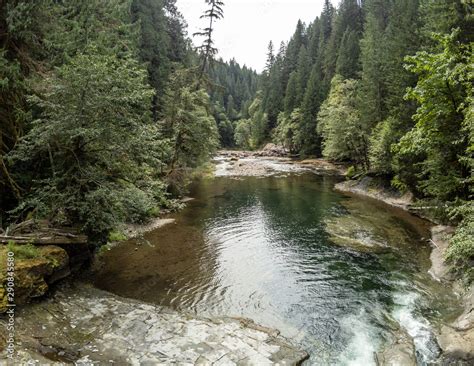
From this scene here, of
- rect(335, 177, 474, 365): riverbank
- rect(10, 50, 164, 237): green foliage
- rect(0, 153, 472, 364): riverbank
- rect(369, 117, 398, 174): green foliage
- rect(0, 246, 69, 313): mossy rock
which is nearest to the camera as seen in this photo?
rect(0, 153, 472, 364): riverbank

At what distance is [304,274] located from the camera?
13.9 m

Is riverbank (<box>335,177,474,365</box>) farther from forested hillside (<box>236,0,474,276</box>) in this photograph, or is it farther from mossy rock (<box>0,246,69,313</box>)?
mossy rock (<box>0,246,69,313</box>)

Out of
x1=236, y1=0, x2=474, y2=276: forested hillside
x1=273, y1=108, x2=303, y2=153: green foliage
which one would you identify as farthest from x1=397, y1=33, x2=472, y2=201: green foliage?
x1=273, y1=108, x2=303, y2=153: green foliage

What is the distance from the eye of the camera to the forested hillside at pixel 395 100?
1463cm

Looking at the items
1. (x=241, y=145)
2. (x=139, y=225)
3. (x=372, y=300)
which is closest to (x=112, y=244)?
(x=139, y=225)

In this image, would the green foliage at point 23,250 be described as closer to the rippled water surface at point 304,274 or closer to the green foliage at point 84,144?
the green foliage at point 84,144

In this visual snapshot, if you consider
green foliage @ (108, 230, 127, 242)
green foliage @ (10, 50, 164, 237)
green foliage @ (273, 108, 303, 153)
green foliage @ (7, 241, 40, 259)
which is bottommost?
green foliage @ (108, 230, 127, 242)

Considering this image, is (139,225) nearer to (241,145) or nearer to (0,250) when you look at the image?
(0,250)

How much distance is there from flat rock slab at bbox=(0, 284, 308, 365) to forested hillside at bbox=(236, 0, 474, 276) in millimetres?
6352

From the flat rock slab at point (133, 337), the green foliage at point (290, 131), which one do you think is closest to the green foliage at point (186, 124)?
the flat rock slab at point (133, 337)

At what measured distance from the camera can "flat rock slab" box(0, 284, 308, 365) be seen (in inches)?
293

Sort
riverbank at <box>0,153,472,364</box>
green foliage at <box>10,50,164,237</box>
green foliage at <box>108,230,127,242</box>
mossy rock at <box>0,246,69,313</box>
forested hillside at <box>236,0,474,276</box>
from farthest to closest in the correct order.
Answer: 1. green foliage at <box>108,230,127,242</box>
2. forested hillside at <box>236,0,474,276</box>
3. green foliage at <box>10,50,164,237</box>
4. mossy rock at <box>0,246,69,313</box>
5. riverbank at <box>0,153,472,364</box>

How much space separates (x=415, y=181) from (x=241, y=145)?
7799cm

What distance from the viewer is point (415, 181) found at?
2470 centimetres
